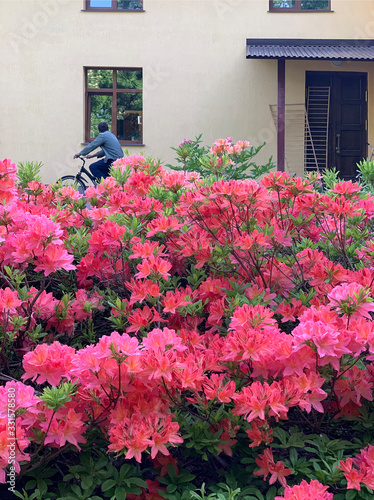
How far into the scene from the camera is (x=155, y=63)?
486 inches

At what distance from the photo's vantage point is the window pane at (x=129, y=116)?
41.4 ft

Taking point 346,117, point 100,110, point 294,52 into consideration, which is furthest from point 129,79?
point 346,117

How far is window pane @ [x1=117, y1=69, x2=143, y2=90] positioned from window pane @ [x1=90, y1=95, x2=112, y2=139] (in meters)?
0.38

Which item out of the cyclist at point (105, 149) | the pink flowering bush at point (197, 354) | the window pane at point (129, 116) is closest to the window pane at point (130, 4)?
the window pane at point (129, 116)

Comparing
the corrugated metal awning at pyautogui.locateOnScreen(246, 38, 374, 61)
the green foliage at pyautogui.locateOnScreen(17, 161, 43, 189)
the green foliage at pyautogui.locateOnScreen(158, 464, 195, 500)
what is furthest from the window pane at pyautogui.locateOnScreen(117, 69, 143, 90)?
the green foliage at pyautogui.locateOnScreen(158, 464, 195, 500)

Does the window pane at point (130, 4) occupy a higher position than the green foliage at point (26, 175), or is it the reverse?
the window pane at point (130, 4)

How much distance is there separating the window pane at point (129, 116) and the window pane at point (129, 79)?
164 mm

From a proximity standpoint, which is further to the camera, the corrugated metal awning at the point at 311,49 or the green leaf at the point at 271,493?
the corrugated metal awning at the point at 311,49

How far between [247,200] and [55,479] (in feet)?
3.04

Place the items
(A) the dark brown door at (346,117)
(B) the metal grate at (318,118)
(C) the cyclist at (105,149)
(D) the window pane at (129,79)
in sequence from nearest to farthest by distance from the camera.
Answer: (C) the cyclist at (105,149)
(D) the window pane at (129,79)
(B) the metal grate at (318,118)
(A) the dark brown door at (346,117)

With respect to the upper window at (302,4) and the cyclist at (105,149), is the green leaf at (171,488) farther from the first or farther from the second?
the upper window at (302,4)

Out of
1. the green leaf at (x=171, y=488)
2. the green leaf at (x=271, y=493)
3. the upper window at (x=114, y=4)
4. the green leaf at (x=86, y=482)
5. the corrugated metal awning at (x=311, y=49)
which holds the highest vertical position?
the upper window at (x=114, y=4)

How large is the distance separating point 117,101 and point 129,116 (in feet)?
1.36

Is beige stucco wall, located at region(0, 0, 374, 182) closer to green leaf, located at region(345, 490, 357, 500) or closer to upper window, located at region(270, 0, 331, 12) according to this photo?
upper window, located at region(270, 0, 331, 12)
